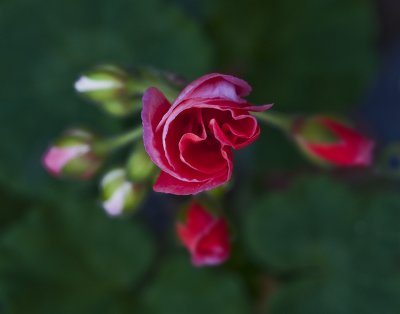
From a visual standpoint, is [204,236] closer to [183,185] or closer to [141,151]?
[141,151]

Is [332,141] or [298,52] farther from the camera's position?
[298,52]

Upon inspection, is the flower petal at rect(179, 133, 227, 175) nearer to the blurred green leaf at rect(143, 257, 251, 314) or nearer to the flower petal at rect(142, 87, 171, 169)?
the flower petal at rect(142, 87, 171, 169)

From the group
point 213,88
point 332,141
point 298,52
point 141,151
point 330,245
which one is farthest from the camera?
point 298,52

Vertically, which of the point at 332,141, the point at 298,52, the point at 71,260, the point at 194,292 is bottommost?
the point at 194,292

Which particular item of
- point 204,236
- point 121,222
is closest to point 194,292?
point 121,222

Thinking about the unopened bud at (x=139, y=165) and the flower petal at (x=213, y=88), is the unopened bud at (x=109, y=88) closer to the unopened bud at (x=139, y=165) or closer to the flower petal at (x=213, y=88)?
the unopened bud at (x=139, y=165)

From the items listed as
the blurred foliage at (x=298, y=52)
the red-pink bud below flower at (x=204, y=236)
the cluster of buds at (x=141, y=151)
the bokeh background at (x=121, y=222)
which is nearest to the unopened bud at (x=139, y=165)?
the cluster of buds at (x=141, y=151)
